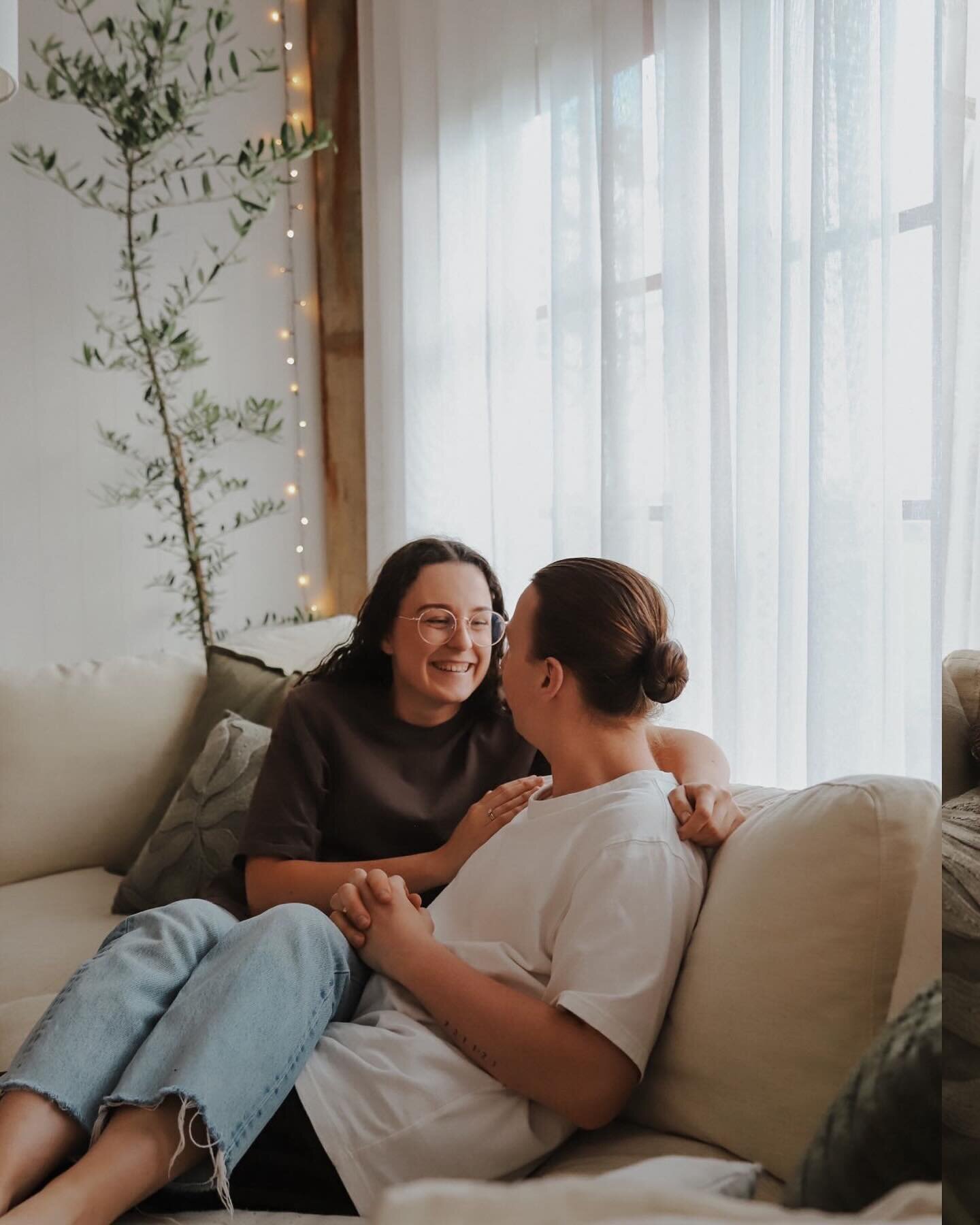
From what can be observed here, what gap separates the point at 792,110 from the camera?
1.80 m

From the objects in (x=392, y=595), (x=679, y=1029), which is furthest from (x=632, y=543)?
(x=679, y=1029)

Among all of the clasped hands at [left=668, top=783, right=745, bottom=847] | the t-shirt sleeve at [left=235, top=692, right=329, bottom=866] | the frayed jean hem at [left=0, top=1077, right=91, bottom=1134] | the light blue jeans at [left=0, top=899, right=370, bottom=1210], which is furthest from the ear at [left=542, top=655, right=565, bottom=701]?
the frayed jean hem at [left=0, top=1077, right=91, bottom=1134]

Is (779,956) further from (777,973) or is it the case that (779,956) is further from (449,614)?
(449,614)

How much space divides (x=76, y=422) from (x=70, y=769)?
124cm

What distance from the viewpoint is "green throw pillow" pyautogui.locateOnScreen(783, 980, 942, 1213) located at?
350 millimetres

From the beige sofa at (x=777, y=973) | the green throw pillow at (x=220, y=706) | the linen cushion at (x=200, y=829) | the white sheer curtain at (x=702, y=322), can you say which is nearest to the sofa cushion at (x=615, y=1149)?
the beige sofa at (x=777, y=973)

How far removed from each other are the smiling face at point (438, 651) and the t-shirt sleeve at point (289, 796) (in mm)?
149

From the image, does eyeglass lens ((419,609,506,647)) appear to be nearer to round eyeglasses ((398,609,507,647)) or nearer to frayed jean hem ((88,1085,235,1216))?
round eyeglasses ((398,609,507,647))

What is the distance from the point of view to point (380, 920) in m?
1.09

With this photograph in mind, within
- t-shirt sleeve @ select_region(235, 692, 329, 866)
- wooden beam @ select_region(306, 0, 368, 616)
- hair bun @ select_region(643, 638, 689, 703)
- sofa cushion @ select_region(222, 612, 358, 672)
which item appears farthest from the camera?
wooden beam @ select_region(306, 0, 368, 616)

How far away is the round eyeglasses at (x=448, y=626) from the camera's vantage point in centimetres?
151

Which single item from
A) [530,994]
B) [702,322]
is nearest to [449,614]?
[530,994]

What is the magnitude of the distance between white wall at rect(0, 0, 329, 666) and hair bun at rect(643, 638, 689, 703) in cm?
226

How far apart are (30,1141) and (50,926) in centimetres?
90
